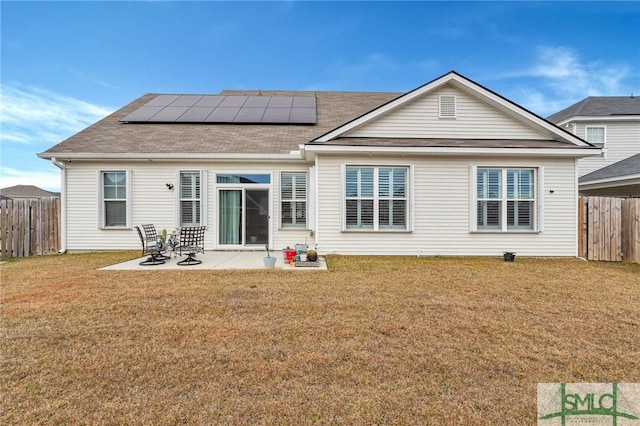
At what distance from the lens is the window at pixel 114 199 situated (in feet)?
30.7

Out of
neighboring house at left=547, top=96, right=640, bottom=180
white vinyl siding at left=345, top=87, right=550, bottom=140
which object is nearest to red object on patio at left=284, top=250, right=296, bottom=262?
white vinyl siding at left=345, top=87, right=550, bottom=140

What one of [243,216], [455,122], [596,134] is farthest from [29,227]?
[596,134]

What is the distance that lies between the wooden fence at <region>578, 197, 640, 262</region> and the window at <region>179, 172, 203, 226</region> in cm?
1164

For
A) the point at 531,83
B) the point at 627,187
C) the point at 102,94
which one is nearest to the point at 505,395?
the point at 627,187

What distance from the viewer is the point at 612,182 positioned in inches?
444

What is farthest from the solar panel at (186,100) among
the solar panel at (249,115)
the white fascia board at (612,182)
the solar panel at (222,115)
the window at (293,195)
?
the white fascia board at (612,182)

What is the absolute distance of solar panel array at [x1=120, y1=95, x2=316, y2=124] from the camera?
11555 millimetres

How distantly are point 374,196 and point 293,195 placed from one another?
105 inches

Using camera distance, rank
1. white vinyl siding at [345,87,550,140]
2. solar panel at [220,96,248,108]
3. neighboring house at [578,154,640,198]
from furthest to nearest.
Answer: solar panel at [220,96,248,108] < neighboring house at [578,154,640,198] < white vinyl siding at [345,87,550,140]

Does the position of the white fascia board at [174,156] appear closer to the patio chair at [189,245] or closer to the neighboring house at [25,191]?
the patio chair at [189,245]

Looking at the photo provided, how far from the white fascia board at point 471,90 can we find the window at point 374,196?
4.73 ft

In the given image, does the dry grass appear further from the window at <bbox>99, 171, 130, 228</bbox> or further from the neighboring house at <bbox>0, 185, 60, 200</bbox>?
the neighboring house at <bbox>0, 185, 60, 200</bbox>

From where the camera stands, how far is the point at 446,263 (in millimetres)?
7613

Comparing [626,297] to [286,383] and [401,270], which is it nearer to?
[401,270]
